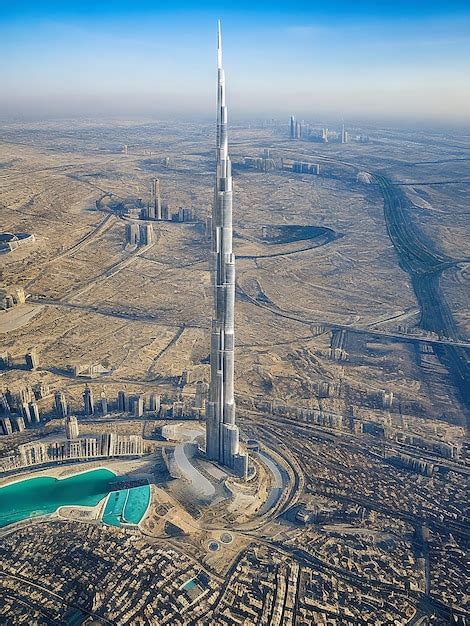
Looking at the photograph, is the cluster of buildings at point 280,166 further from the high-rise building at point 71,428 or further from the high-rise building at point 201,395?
the high-rise building at point 71,428

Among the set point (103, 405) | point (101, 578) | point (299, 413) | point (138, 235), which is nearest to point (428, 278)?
point (299, 413)

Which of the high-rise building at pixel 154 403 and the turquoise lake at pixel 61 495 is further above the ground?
the high-rise building at pixel 154 403

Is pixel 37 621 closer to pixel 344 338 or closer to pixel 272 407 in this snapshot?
pixel 272 407

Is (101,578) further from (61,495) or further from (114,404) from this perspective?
(114,404)

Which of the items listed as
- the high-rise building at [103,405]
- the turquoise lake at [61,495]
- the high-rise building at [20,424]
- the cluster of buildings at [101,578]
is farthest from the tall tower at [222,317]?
the high-rise building at [20,424]

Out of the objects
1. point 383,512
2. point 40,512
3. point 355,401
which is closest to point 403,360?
point 355,401

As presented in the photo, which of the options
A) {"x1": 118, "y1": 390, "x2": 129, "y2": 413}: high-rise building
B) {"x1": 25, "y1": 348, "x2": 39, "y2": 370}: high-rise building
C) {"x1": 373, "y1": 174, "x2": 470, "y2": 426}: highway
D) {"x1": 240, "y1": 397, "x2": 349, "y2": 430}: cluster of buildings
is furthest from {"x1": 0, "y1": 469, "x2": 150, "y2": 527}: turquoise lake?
{"x1": 373, "y1": 174, "x2": 470, "y2": 426}: highway
